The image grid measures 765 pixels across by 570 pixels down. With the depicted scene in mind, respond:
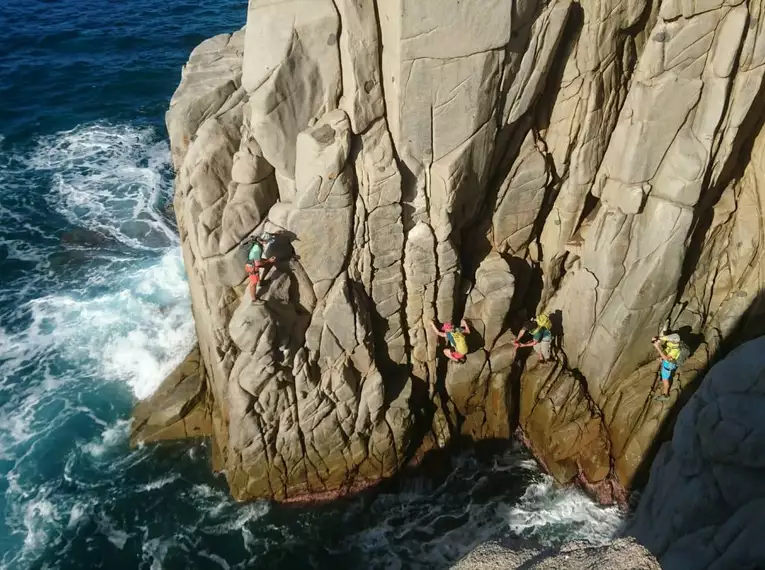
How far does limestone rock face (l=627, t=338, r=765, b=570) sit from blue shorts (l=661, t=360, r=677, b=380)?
11291 millimetres

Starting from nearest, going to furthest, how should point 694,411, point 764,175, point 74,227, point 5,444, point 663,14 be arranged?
point 694,411 < point 663,14 < point 764,175 < point 5,444 < point 74,227

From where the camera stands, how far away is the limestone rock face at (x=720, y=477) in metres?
6.22

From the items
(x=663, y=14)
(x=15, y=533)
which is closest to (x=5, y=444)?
(x=15, y=533)

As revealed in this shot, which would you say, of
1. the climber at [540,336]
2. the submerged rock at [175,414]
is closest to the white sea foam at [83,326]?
the submerged rock at [175,414]

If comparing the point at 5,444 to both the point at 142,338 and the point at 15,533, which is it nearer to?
the point at 15,533

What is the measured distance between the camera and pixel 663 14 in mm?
15250

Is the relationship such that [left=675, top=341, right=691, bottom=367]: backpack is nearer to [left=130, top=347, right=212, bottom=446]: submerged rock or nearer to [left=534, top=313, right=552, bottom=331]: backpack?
[left=534, top=313, right=552, bottom=331]: backpack

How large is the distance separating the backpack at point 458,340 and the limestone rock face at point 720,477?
34.1ft

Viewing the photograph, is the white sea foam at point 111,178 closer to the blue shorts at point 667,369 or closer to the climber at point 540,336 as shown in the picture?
the climber at point 540,336

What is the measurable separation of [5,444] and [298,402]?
31.3 feet

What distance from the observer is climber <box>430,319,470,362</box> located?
18.1 m

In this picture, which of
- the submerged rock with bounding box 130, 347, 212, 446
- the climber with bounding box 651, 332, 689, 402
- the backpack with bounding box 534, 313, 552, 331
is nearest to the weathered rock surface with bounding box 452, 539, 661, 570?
the backpack with bounding box 534, 313, 552, 331

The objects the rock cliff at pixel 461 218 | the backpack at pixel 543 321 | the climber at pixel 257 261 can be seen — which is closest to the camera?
the rock cliff at pixel 461 218

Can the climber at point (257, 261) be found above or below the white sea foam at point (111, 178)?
above
